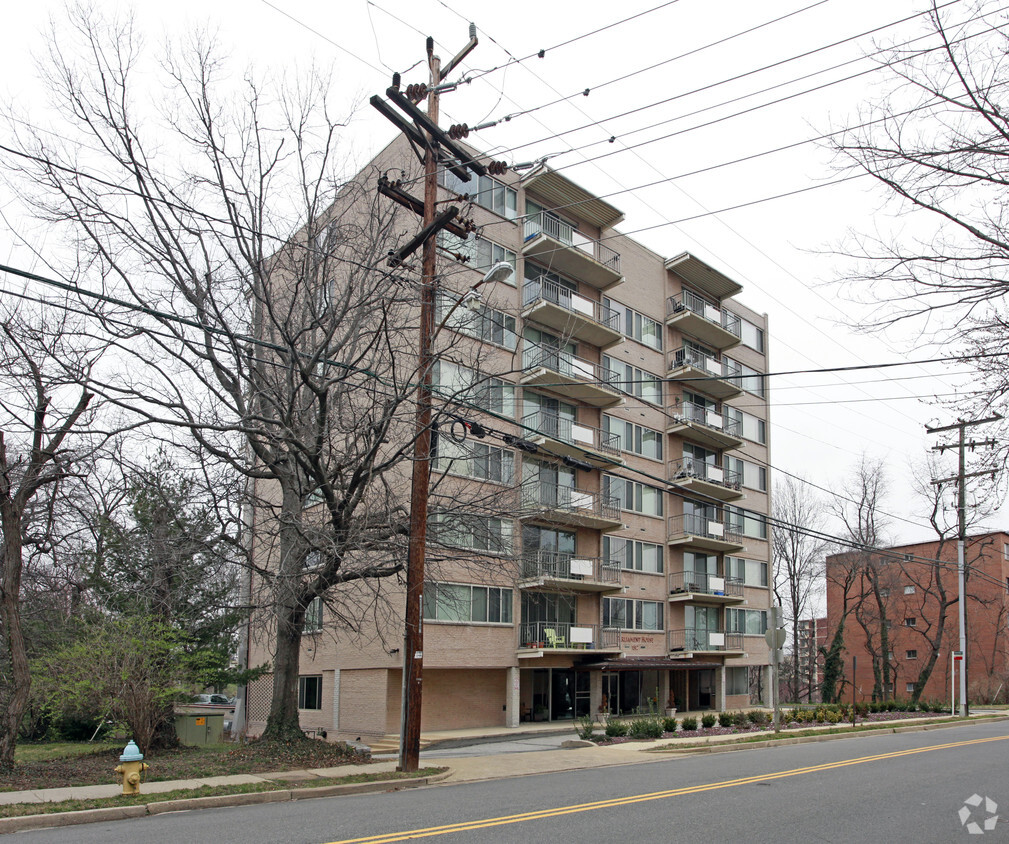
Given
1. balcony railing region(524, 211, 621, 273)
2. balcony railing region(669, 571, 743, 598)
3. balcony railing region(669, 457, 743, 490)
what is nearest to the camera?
balcony railing region(524, 211, 621, 273)

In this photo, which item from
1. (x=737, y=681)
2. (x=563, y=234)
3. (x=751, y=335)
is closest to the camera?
(x=563, y=234)

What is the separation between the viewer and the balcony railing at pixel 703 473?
3781 cm

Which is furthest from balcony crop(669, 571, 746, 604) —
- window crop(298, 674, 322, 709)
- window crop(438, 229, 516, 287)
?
window crop(298, 674, 322, 709)

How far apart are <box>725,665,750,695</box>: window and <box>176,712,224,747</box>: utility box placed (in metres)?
27.3

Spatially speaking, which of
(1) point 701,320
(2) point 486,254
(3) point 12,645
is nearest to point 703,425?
(1) point 701,320

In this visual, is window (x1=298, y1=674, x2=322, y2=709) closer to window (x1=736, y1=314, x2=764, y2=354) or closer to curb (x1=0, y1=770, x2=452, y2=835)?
curb (x1=0, y1=770, x2=452, y2=835)

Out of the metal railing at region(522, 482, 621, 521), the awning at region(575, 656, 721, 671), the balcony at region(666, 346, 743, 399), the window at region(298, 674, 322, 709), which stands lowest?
the window at region(298, 674, 322, 709)

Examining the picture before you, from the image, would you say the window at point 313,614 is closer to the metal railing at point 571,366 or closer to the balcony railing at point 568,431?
the balcony railing at point 568,431

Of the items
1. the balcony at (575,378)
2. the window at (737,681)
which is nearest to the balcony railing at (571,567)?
the balcony at (575,378)

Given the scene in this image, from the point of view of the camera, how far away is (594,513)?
105 ft

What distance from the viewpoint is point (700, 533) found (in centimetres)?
3878

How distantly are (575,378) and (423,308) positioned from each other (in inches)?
627

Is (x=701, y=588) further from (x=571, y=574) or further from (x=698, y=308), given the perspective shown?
(x=698, y=308)

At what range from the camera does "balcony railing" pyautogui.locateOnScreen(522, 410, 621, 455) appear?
3116 centimetres
